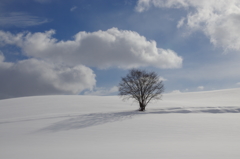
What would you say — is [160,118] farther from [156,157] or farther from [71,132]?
[156,157]

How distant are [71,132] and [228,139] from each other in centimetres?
1264

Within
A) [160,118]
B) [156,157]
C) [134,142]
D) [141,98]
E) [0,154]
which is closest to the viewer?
[156,157]

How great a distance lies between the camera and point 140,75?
28375 millimetres

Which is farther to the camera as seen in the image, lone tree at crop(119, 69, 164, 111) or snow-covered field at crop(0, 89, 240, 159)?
lone tree at crop(119, 69, 164, 111)

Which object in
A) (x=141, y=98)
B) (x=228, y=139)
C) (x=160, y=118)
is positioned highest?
(x=141, y=98)

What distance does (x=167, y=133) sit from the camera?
1648 centimetres

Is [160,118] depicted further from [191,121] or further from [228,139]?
[228,139]

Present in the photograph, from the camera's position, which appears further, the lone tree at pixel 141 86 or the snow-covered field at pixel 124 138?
the lone tree at pixel 141 86

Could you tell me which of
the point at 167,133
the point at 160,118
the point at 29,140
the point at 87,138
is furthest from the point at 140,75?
the point at 29,140

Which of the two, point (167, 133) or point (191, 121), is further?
point (191, 121)

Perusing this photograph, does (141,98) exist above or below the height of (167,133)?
above

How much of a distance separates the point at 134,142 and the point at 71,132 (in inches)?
237

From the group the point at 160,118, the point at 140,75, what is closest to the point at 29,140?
the point at 160,118

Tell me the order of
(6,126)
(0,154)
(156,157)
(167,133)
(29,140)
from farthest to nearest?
(6,126) < (167,133) < (29,140) < (0,154) < (156,157)
